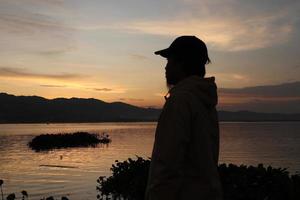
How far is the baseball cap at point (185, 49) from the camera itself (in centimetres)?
379

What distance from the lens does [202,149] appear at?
11.9 ft

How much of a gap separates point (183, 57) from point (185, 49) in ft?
0.21

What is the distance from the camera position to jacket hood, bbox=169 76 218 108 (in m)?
3.62

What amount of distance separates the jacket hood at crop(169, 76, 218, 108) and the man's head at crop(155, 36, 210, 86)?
0.11m

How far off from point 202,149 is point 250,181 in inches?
326

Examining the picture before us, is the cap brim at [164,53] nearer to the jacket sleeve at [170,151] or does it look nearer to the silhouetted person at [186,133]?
the silhouetted person at [186,133]

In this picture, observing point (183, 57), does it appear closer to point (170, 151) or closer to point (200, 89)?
point (200, 89)

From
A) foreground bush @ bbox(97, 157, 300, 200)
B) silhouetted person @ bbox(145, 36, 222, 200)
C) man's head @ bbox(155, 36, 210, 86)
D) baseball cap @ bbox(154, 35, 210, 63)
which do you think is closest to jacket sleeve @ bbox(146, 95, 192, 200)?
silhouetted person @ bbox(145, 36, 222, 200)

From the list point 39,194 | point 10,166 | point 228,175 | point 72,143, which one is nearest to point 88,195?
point 39,194

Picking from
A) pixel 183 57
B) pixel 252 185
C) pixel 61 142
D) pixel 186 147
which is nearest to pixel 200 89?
pixel 183 57

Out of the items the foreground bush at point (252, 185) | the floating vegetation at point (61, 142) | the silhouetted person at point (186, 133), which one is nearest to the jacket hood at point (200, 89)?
the silhouetted person at point (186, 133)

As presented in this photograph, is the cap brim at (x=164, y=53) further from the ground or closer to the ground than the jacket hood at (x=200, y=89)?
further from the ground

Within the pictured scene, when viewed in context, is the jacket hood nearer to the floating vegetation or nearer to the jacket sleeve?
the jacket sleeve

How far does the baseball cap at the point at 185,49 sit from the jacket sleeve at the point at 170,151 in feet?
1.47
